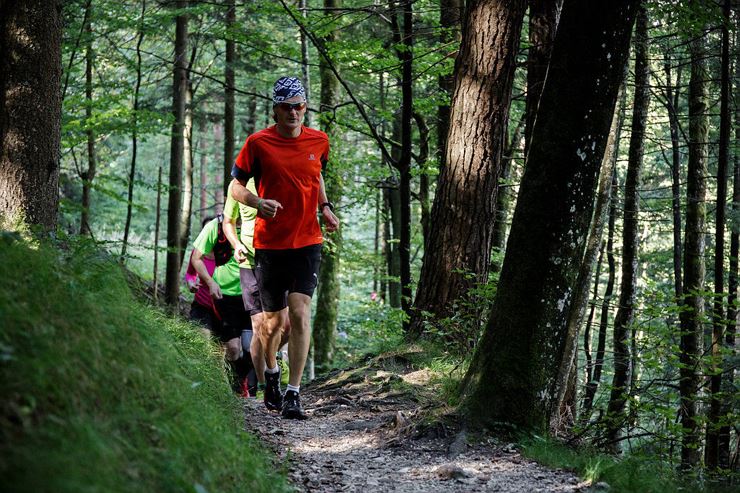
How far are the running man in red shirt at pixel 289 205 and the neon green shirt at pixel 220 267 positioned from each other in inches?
82.3

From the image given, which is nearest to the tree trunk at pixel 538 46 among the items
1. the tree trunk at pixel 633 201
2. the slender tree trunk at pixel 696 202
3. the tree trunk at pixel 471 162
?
the tree trunk at pixel 471 162

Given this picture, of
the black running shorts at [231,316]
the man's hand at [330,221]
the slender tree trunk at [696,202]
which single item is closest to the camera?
the man's hand at [330,221]

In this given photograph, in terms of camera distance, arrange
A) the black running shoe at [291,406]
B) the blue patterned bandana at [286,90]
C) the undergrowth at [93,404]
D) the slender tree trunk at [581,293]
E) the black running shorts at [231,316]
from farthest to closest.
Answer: the black running shorts at [231,316] → the slender tree trunk at [581,293] → the black running shoe at [291,406] → the blue patterned bandana at [286,90] → the undergrowth at [93,404]

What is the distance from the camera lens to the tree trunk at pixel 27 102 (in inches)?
268

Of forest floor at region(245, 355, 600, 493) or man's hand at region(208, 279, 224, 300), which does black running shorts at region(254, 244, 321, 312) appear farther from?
man's hand at region(208, 279, 224, 300)

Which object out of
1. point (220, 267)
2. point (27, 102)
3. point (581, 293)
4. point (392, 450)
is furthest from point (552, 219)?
point (27, 102)

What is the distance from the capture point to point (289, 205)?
597 cm

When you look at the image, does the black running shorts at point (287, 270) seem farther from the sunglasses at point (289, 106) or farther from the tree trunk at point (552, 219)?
the tree trunk at point (552, 219)

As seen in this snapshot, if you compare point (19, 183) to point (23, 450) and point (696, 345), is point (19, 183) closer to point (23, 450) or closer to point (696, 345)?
point (23, 450)

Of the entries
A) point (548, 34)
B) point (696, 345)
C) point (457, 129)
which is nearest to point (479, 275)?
point (457, 129)

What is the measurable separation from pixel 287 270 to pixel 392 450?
178 centimetres

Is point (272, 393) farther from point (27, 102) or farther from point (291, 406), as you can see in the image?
point (27, 102)

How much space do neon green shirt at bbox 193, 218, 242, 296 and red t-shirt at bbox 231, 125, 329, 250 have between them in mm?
2272

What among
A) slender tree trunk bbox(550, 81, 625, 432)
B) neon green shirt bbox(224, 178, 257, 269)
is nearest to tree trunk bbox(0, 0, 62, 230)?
neon green shirt bbox(224, 178, 257, 269)
